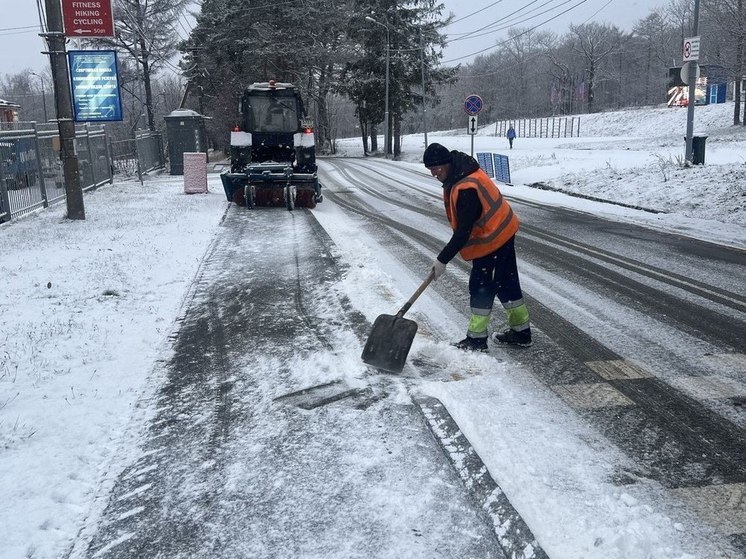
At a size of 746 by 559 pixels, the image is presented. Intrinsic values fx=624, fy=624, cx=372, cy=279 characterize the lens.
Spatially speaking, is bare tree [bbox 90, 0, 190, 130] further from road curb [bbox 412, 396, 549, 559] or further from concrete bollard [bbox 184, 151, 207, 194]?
road curb [bbox 412, 396, 549, 559]

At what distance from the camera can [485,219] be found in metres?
4.97

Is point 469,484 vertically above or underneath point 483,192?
underneath

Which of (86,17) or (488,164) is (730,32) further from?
(86,17)

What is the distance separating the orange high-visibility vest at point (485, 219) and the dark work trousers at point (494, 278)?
8 cm

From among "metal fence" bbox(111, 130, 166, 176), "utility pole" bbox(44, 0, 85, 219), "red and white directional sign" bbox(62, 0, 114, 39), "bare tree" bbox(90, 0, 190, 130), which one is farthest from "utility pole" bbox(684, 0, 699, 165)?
"bare tree" bbox(90, 0, 190, 130)

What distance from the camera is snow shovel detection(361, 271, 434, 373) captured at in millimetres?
4770

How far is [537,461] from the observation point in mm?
3465

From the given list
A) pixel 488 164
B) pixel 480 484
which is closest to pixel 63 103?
pixel 480 484

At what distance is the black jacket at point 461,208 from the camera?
4.81 metres

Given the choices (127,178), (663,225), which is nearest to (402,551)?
(663,225)

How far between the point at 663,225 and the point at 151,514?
10.9m

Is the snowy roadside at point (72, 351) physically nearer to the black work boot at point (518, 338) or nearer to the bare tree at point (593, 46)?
the black work boot at point (518, 338)

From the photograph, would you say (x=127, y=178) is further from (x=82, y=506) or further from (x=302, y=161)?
(x=82, y=506)

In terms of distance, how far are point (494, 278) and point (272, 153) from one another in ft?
39.0
